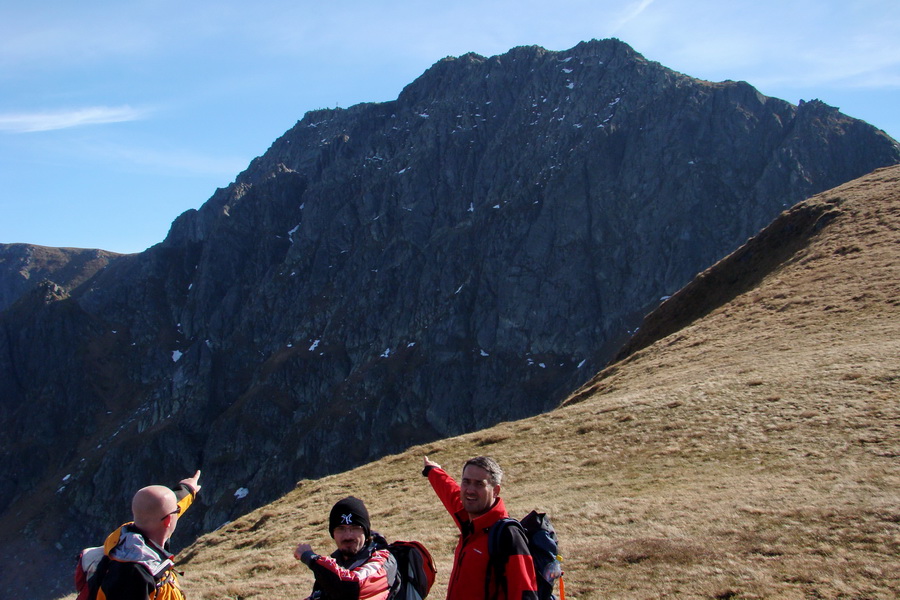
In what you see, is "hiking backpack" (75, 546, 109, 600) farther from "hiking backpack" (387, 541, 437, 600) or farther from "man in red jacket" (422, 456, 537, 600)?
"man in red jacket" (422, 456, 537, 600)

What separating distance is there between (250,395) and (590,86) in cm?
11284

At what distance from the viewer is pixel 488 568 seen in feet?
19.4

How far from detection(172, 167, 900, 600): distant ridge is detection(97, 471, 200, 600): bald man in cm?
794

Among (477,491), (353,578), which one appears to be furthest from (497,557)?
(353,578)

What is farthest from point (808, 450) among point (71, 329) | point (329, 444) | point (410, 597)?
point (71, 329)

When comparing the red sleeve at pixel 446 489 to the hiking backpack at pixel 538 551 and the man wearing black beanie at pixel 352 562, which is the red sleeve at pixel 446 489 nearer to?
the hiking backpack at pixel 538 551

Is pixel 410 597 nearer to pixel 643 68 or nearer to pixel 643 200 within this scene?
pixel 643 200

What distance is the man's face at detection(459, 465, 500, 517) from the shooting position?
6.36 meters

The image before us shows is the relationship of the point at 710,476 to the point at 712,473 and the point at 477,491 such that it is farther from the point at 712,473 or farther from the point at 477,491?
the point at 477,491

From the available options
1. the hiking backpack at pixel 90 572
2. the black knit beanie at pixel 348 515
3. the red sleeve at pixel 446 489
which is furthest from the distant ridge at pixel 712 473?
the hiking backpack at pixel 90 572

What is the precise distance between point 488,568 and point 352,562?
4.41 ft

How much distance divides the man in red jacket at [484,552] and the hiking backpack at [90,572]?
3252 mm

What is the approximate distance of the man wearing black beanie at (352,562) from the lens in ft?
18.1

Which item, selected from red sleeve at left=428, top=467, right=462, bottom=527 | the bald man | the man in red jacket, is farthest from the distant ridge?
the bald man
